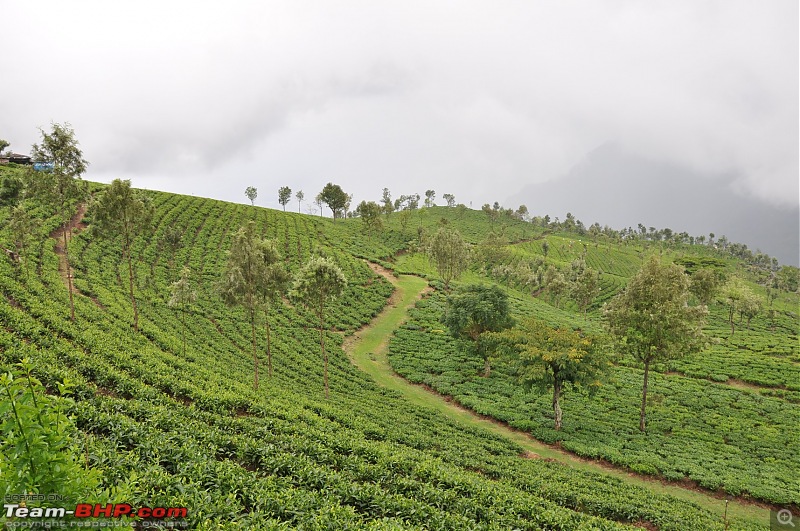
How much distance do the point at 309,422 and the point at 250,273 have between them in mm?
11645

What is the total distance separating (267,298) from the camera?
87.4 ft

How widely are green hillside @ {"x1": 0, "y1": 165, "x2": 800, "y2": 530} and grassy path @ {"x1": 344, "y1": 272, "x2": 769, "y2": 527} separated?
0.85 metres

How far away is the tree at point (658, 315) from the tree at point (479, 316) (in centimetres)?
1214

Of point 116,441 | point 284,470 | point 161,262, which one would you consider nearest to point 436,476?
point 284,470

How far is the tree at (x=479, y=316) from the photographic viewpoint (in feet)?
129

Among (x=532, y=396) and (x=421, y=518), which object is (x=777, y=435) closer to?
(x=532, y=396)

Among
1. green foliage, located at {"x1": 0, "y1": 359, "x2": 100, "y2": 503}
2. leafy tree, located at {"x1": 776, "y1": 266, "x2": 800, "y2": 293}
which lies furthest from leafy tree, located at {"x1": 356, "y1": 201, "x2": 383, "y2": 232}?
leafy tree, located at {"x1": 776, "y1": 266, "x2": 800, "y2": 293}

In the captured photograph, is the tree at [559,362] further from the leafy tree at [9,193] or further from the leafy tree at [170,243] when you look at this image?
the leafy tree at [9,193]

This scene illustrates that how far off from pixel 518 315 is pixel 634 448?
32368 millimetres

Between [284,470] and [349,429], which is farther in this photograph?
[349,429]

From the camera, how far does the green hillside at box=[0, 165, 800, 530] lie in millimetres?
9805

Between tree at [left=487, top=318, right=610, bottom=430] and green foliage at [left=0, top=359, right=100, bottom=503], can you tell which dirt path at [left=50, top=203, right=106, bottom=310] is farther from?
tree at [left=487, top=318, right=610, bottom=430]

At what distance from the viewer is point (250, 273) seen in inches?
971

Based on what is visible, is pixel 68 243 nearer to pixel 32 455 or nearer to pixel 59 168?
pixel 59 168
